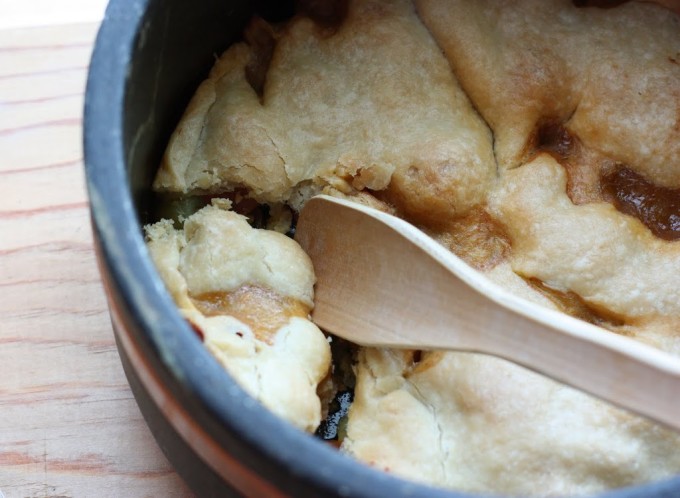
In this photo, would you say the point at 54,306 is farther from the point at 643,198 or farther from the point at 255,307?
the point at 643,198

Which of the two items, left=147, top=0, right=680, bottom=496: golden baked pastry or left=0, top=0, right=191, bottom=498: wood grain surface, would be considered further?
left=0, top=0, right=191, bottom=498: wood grain surface

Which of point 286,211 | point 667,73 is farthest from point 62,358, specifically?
point 667,73

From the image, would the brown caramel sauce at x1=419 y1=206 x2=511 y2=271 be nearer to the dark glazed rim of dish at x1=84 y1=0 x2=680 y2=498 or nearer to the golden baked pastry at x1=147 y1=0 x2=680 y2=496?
the golden baked pastry at x1=147 y1=0 x2=680 y2=496

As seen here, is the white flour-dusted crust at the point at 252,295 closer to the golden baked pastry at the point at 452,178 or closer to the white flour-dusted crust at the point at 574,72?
the golden baked pastry at the point at 452,178

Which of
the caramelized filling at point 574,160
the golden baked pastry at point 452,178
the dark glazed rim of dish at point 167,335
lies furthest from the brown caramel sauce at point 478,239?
the dark glazed rim of dish at point 167,335

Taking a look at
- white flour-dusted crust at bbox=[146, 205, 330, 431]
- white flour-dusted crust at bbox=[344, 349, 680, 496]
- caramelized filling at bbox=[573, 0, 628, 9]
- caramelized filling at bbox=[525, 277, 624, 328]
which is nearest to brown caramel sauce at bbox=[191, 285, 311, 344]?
white flour-dusted crust at bbox=[146, 205, 330, 431]

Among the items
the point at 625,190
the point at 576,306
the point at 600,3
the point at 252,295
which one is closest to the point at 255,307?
the point at 252,295
